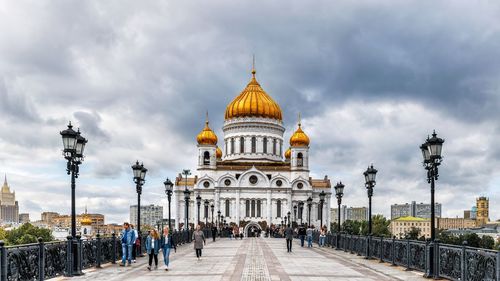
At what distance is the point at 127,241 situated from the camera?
2188cm

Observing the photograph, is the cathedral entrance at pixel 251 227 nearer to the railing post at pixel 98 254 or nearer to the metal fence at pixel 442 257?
the metal fence at pixel 442 257

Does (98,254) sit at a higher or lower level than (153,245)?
lower

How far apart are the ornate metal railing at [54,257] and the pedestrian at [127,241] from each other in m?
0.74

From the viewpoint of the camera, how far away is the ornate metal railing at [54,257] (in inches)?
560

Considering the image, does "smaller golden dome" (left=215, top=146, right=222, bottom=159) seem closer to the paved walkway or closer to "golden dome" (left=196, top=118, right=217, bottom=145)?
"golden dome" (left=196, top=118, right=217, bottom=145)

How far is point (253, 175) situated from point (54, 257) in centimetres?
7019

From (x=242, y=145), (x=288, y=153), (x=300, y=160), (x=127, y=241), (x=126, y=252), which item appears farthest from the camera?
(x=288, y=153)

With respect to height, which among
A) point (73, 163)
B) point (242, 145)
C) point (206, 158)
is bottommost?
point (73, 163)

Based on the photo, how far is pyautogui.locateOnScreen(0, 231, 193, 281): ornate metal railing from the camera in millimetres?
14219

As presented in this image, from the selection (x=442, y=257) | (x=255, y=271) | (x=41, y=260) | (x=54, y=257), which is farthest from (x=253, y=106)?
(x=41, y=260)

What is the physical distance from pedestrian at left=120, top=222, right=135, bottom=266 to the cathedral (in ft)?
198

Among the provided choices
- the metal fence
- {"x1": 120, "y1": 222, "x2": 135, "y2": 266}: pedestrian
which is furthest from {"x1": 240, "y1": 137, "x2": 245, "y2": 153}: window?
{"x1": 120, "y1": 222, "x2": 135, "y2": 266}: pedestrian

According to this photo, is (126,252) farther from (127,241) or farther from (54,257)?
(54,257)

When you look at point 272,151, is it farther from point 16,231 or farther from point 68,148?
point 68,148
